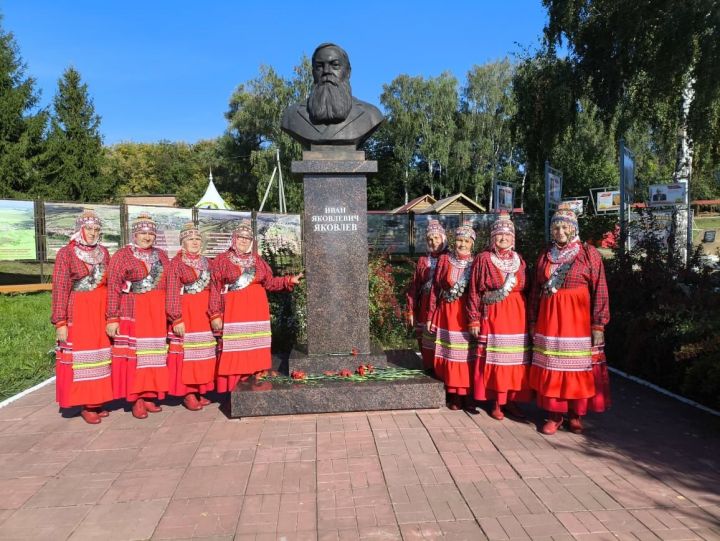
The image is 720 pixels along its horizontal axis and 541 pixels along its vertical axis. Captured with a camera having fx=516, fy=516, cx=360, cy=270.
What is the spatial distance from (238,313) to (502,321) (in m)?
2.35

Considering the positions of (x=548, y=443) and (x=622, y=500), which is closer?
(x=622, y=500)

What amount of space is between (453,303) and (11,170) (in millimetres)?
20242

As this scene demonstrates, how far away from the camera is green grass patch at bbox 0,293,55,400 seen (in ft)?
20.3

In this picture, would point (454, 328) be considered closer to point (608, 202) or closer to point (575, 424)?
point (575, 424)

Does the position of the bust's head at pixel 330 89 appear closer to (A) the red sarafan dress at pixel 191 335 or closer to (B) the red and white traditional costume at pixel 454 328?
(B) the red and white traditional costume at pixel 454 328

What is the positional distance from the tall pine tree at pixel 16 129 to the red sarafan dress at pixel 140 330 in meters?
17.9

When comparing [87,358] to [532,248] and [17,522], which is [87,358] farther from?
[532,248]

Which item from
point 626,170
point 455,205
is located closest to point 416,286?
point 626,170

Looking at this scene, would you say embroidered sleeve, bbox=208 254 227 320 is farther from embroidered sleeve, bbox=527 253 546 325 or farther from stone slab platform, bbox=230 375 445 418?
embroidered sleeve, bbox=527 253 546 325

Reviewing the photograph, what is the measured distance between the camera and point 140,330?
4527 millimetres

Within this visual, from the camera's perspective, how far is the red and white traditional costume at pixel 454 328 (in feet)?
15.0

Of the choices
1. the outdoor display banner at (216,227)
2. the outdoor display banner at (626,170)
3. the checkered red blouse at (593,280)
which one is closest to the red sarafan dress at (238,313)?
the checkered red blouse at (593,280)

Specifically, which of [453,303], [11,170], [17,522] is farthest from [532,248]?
[11,170]

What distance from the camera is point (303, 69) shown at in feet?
102
